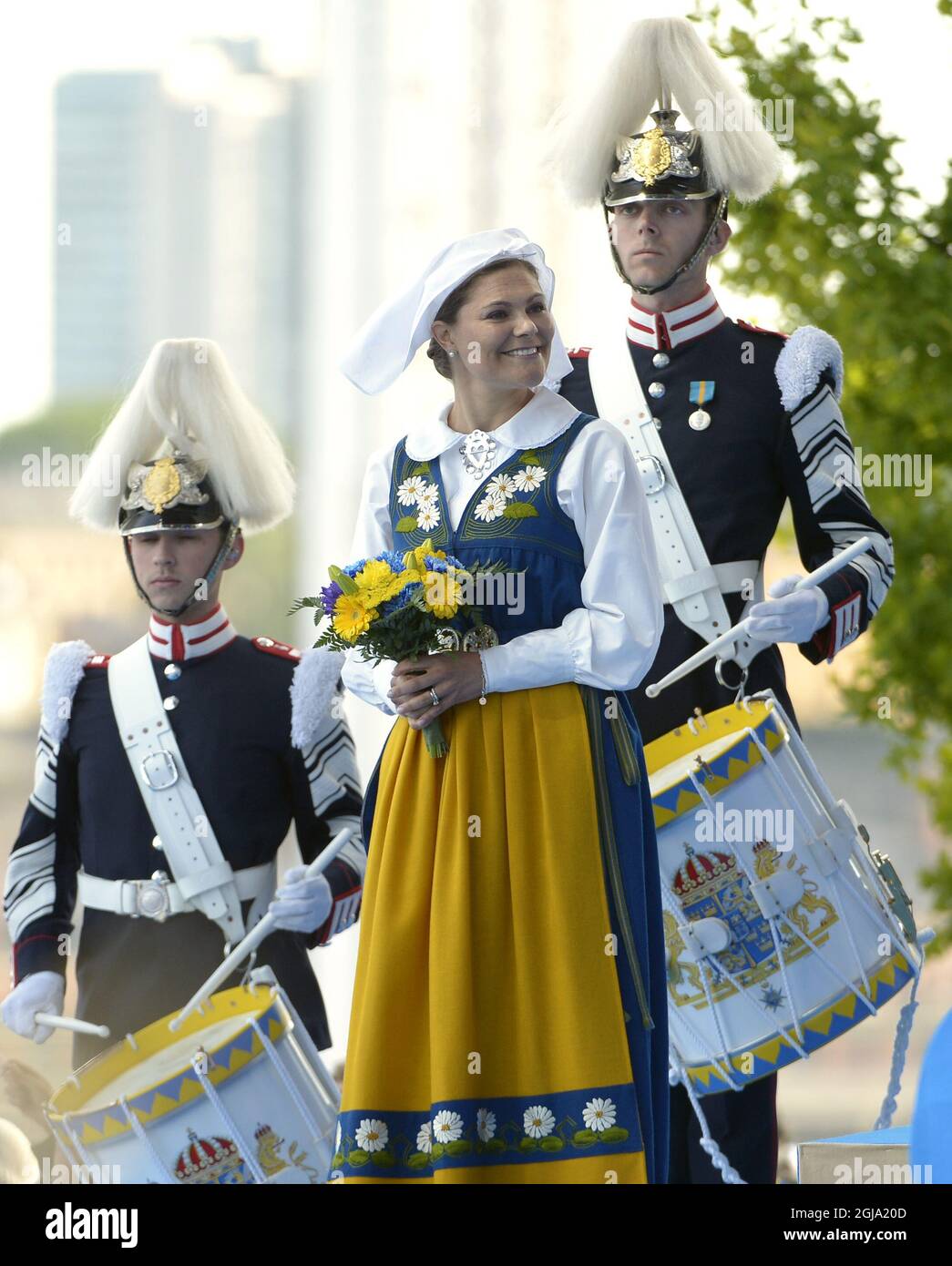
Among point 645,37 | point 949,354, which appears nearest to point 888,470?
point 949,354

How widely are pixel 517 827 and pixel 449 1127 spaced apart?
0.42m

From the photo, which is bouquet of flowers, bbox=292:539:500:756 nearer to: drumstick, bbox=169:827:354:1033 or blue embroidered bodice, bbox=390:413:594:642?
blue embroidered bodice, bbox=390:413:594:642

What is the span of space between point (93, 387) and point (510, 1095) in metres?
3.51

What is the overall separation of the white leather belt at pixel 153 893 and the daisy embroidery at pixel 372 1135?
34.7 inches

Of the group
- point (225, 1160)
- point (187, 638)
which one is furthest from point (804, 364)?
point (225, 1160)

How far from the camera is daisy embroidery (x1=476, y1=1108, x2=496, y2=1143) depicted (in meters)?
2.50

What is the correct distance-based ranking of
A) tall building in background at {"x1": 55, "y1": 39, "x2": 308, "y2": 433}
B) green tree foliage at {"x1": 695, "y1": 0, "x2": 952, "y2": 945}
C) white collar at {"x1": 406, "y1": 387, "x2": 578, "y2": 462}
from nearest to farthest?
white collar at {"x1": 406, "y1": 387, "x2": 578, "y2": 462}, green tree foliage at {"x1": 695, "y1": 0, "x2": 952, "y2": 945}, tall building in background at {"x1": 55, "y1": 39, "x2": 308, "y2": 433}

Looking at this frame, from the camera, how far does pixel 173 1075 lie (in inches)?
118

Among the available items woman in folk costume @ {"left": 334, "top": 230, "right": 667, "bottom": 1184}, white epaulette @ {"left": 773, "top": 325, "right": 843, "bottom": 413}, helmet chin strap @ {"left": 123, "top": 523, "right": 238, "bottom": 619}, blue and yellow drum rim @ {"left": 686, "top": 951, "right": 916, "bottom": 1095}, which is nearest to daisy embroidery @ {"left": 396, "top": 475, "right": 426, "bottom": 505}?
woman in folk costume @ {"left": 334, "top": 230, "right": 667, "bottom": 1184}

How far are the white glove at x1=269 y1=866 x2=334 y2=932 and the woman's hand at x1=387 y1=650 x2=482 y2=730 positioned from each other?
738 millimetres

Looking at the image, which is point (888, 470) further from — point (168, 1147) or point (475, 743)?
point (168, 1147)

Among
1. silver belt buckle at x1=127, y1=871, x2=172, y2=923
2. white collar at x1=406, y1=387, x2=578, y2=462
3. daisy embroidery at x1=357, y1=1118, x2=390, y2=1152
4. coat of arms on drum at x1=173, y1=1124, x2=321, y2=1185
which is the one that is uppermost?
white collar at x1=406, y1=387, x2=578, y2=462

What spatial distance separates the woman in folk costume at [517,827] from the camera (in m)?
2.50

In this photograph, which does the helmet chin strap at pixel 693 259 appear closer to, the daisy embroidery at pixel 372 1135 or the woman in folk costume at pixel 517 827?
the woman in folk costume at pixel 517 827
